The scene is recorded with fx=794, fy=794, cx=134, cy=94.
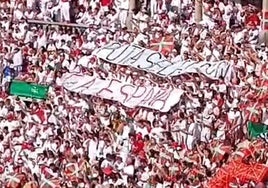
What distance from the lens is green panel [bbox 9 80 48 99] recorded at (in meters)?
13.4

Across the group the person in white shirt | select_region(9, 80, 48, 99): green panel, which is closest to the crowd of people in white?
the person in white shirt

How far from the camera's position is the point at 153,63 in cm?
1278

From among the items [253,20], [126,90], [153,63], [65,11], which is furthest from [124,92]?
[253,20]

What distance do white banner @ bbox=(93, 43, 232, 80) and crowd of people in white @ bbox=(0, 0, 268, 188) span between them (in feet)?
0.31

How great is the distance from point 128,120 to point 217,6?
234 centimetres

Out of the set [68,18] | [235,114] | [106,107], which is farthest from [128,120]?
[68,18]

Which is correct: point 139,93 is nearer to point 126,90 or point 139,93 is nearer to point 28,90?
point 126,90

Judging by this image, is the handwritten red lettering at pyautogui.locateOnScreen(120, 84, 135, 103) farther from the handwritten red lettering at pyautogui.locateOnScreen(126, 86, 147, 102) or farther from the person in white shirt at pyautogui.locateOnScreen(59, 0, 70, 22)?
the person in white shirt at pyautogui.locateOnScreen(59, 0, 70, 22)

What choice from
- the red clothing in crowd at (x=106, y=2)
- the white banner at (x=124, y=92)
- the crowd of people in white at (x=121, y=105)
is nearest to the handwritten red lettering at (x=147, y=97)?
the white banner at (x=124, y=92)

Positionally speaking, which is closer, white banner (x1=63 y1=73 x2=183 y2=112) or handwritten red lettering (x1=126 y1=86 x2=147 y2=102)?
white banner (x1=63 y1=73 x2=183 y2=112)

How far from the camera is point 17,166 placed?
1252 centimetres

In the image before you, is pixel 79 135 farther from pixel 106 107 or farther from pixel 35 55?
pixel 35 55

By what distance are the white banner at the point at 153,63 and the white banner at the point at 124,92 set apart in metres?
0.32

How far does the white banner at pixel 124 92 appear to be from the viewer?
12.2 meters
